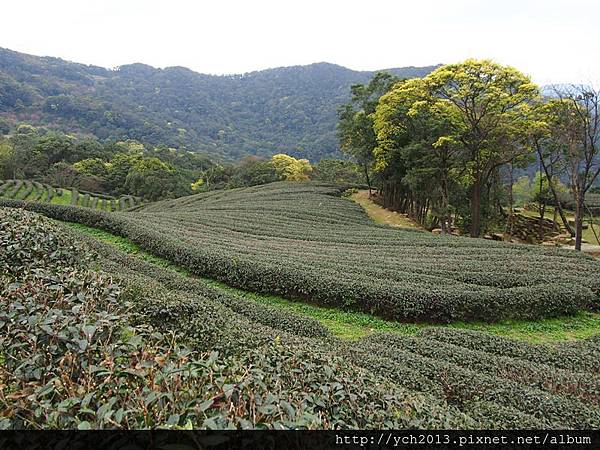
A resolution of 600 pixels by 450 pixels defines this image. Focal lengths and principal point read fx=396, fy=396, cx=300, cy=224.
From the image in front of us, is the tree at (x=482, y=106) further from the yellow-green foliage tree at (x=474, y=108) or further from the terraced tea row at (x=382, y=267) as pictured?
the terraced tea row at (x=382, y=267)

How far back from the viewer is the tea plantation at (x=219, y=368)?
2322 millimetres

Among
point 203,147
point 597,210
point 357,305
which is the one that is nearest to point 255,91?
point 203,147

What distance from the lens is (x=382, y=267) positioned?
11.9m

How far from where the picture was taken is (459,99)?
1903 cm

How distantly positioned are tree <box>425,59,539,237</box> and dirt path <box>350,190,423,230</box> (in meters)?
5.58

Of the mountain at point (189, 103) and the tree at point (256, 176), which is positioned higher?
the mountain at point (189, 103)

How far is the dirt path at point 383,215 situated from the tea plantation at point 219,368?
18.1m

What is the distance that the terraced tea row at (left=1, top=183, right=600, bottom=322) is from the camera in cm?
947

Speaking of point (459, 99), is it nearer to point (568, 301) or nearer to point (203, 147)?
point (568, 301)

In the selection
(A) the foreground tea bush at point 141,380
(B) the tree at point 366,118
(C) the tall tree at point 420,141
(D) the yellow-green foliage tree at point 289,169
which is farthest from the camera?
(D) the yellow-green foliage tree at point 289,169

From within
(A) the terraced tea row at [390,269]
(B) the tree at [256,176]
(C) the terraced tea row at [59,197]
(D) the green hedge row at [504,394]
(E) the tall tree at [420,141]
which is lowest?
(C) the terraced tea row at [59,197]

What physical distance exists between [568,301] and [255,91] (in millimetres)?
162238

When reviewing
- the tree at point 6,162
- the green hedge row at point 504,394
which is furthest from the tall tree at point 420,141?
the tree at point 6,162

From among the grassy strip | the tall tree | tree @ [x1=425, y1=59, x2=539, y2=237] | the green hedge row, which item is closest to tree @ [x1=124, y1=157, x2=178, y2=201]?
the tall tree
